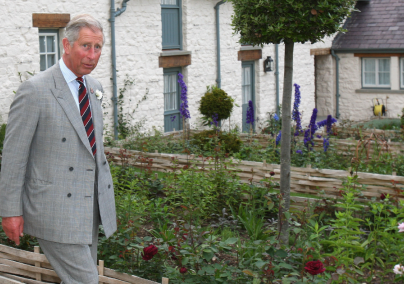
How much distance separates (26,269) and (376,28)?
1570 cm

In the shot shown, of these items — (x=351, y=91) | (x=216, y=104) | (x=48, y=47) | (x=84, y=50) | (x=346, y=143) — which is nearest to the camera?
(x=84, y=50)

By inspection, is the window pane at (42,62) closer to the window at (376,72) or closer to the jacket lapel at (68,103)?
the jacket lapel at (68,103)

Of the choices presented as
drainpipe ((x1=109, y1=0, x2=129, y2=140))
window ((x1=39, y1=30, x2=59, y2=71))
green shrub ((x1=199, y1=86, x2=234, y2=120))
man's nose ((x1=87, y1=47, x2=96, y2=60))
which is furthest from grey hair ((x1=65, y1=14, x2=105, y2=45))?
green shrub ((x1=199, y1=86, x2=234, y2=120))

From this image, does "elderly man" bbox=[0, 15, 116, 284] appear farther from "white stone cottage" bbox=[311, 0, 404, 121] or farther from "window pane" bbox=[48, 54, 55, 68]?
"white stone cottage" bbox=[311, 0, 404, 121]

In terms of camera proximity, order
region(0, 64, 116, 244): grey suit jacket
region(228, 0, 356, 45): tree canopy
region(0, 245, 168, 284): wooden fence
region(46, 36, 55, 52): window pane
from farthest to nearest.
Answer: region(46, 36, 55, 52): window pane < region(228, 0, 356, 45): tree canopy < region(0, 245, 168, 284): wooden fence < region(0, 64, 116, 244): grey suit jacket

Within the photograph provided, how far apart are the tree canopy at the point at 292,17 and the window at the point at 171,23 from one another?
25.6ft

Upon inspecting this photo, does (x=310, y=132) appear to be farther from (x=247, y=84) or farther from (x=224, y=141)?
(x=247, y=84)

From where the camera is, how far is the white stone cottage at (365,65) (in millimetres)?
17172

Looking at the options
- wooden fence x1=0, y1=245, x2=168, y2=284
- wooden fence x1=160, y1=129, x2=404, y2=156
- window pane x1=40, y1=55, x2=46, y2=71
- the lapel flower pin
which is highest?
window pane x1=40, y1=55, x2=46, y2=71

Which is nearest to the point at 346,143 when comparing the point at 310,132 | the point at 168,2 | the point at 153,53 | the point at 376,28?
the point at 310,132

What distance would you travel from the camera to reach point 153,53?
12125mm

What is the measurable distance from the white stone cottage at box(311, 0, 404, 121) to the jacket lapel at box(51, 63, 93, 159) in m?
15.0

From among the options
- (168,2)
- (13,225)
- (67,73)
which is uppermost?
(168,2)

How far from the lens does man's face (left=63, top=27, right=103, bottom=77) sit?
129 inches
